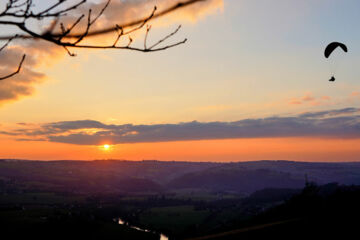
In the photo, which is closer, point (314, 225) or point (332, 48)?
point (314, 225)

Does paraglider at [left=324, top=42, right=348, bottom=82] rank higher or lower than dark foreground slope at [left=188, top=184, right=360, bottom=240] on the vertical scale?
higher

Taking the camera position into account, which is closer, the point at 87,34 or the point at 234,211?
the point at 87,34

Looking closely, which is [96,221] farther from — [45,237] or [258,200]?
[258,200]

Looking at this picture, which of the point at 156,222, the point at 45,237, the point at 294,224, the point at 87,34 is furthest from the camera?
the point at 156,222

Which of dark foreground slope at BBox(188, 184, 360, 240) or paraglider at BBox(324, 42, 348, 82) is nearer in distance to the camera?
dark foreground slope at BBox(188, 184, 360, 240)

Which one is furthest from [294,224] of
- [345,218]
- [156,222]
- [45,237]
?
[156,222]

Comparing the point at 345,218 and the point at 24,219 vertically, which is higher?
the point at 345,218

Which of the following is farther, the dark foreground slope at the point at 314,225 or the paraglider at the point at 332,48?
the paraglider at the point at 332,48

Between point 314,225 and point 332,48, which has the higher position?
point 332,48

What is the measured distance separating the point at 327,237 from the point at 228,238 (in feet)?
3.78

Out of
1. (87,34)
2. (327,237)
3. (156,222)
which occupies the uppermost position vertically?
(87,34)

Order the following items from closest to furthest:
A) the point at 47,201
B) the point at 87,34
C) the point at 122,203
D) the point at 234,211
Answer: the point at 87,34 < the point at 234,211 < the point at 47,201 < the point at 122,203

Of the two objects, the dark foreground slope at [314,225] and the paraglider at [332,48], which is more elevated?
the paraglider at [332,48]

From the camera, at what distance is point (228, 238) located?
2.61m
